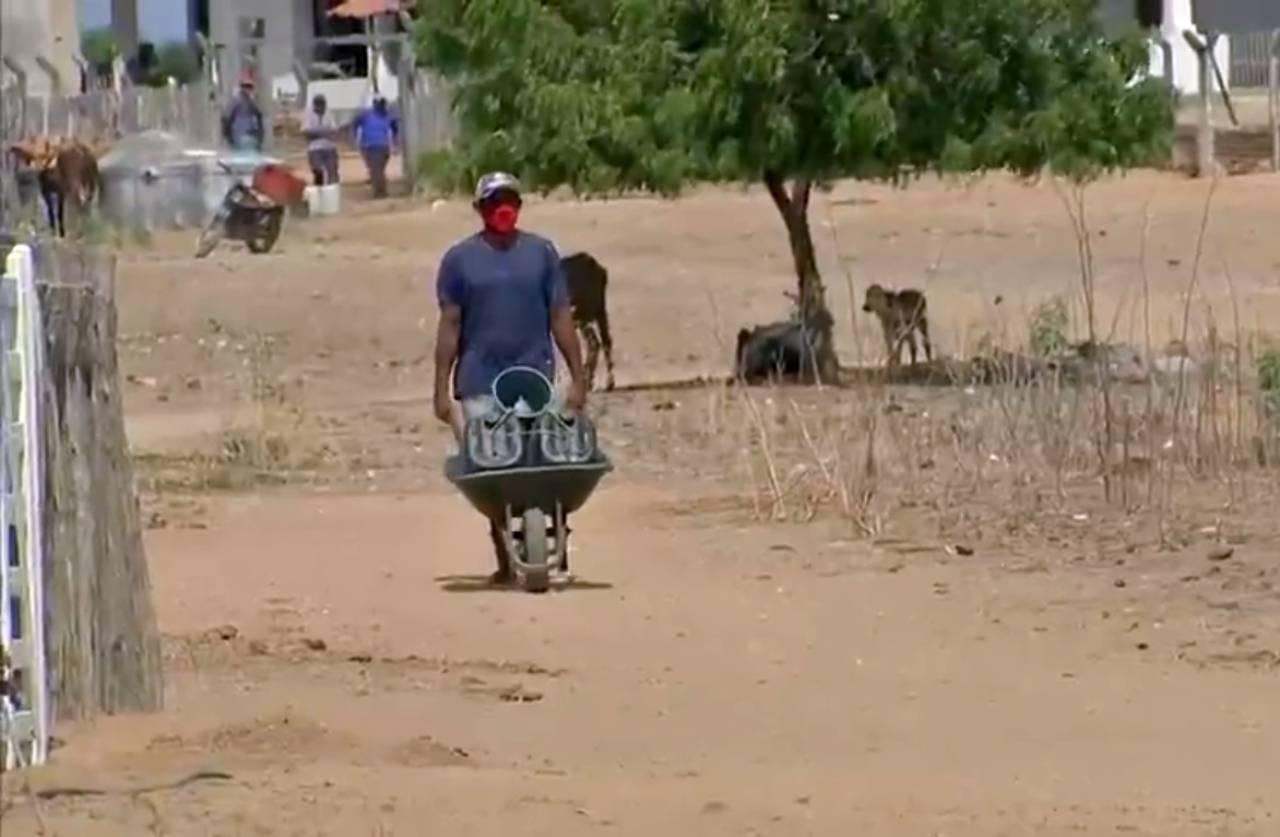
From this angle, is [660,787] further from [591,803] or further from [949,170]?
[949,170]

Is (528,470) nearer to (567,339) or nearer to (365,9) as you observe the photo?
(567,339)

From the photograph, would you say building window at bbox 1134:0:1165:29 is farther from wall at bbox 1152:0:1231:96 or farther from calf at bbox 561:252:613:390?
calf at bbox 561:252:613:390

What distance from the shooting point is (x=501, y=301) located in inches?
476

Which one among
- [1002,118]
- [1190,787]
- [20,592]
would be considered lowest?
[1190,787]

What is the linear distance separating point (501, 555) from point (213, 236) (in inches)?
788

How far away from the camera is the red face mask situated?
39.5 feet

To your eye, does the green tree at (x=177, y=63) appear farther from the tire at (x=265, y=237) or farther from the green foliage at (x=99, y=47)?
the tire at (x=265, y=237)

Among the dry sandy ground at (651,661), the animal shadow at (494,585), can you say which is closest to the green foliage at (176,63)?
the dry sandy ground at (651,661)

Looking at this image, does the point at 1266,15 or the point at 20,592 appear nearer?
the point at 20,592

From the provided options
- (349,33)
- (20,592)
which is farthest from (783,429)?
(349,33)

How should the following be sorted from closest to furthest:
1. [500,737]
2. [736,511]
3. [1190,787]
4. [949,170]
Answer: [1190,787]
[500,737]
[736,511]
[949,170]

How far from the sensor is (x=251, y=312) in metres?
27.0

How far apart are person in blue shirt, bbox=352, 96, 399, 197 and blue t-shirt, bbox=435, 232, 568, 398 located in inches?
1065

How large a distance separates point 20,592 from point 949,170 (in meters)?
13.3
